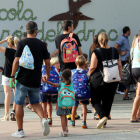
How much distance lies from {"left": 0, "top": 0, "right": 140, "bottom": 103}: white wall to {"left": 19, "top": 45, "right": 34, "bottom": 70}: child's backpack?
16.2 feet

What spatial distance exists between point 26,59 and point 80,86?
4.35ft

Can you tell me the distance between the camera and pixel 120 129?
6.25m

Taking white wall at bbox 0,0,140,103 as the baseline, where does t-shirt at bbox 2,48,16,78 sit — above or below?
below

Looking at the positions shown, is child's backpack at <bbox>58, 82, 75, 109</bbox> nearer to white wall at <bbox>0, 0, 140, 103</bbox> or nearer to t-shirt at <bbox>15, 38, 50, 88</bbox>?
t-shirt at <bbox>15, 38, 50, 88</bbox>

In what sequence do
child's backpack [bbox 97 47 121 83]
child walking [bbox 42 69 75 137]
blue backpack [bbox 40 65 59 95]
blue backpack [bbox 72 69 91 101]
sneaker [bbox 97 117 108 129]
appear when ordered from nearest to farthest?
child walking [bbox 42 69 75 137] < sneaker [bbox 97 117 108 129] < child's backpack [bbox 97 47 121 83] < blue backpack [bbox 72 69 91 101] < blue backpack [bbox 40 65 59 95]

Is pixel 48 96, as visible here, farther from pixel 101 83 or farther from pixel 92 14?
pixel 92 14

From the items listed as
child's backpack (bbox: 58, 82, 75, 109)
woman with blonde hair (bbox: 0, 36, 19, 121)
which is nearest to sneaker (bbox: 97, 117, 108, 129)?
child's backpack (bbox: 58, 82, 75, 109)

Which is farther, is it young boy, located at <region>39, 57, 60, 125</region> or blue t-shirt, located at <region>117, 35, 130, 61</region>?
blue t-shirt, located at <region>117, 35, 130, 61</region>

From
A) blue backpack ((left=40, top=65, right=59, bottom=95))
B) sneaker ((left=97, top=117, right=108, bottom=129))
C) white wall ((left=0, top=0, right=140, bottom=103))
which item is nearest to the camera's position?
sneaker ((left=97, top=117, right=108, bottom=129))

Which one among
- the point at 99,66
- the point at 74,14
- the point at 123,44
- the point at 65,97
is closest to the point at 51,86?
the point at 65,97

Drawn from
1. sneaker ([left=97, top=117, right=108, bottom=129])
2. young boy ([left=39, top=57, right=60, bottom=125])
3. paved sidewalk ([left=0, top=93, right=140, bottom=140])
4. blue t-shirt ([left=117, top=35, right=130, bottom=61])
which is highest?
blue t-shirt ([left=117, top=35, right=130, bottom=61])

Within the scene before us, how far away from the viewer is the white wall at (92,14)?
10.4 m

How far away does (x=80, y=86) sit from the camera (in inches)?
250

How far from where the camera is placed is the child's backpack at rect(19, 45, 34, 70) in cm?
549
